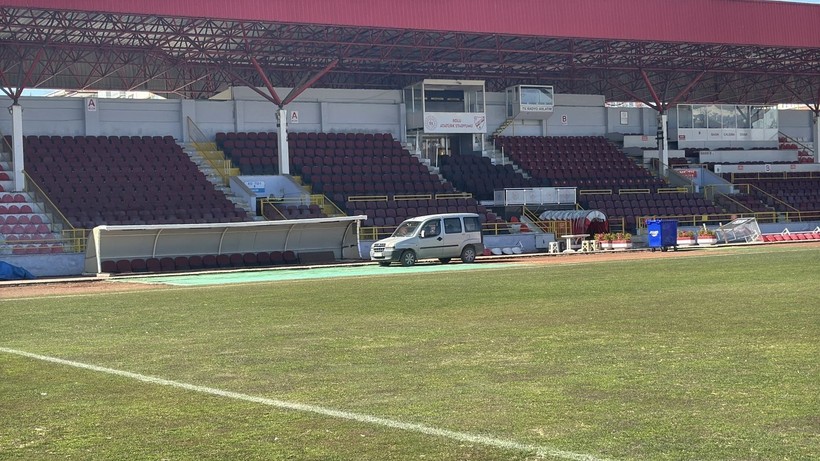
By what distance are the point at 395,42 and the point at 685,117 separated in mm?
25227

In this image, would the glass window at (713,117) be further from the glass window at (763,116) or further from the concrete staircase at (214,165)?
the concrete staircase at (214,165)

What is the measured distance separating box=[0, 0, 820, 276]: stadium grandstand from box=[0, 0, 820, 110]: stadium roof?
0.13 m

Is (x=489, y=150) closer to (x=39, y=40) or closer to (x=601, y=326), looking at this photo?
(x=39, y=40)

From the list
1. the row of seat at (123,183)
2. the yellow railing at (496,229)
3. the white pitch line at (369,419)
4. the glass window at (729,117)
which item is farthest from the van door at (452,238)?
the glass window at (729,117)

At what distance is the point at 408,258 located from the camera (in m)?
37.0

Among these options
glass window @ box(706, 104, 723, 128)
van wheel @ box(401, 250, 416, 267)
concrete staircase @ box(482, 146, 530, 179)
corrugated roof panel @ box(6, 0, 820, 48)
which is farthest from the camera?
glass window @ box(706, 104, 723, 128)

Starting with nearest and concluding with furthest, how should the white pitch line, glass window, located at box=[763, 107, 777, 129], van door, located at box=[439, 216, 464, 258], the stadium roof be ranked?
the white pitch line
van door, located at box=[439, 216, 464, 258]
the stadium roof
glass window, located at box=[763, 107, 777, 129]

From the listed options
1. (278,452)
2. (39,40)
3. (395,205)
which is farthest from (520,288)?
(39,40)

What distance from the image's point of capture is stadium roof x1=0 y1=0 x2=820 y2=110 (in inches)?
1845

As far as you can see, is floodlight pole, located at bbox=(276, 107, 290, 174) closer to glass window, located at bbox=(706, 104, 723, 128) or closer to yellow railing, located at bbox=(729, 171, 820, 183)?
yellow railing, located at bbox=(729, 171, 820, 183)

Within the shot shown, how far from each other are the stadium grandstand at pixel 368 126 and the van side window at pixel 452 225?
4607mm

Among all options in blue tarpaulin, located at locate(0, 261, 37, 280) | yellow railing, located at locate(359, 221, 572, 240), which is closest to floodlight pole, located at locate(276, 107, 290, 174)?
yellow railing, located at locate(359, 221, 572, 240)

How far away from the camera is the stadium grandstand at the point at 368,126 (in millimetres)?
44250

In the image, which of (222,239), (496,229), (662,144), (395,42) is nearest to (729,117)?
(662,144)
